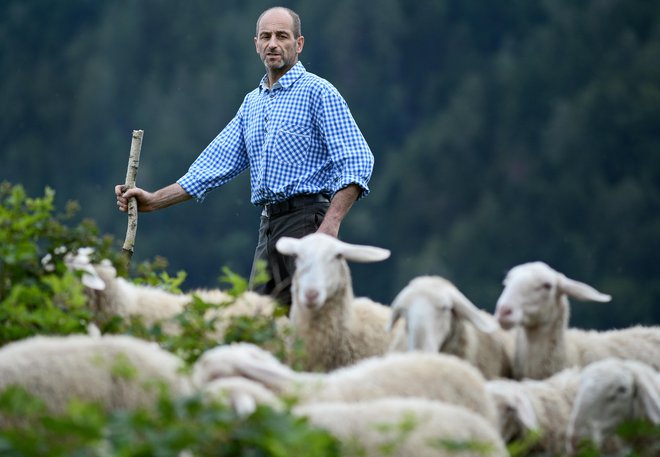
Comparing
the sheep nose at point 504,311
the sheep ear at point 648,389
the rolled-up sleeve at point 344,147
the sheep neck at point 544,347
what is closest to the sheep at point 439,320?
the sheep nose at point 504,311

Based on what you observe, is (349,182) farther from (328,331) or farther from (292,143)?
(328,331)

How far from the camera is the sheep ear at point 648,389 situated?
5332 millimetres

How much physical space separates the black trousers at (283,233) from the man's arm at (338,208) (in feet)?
0.86

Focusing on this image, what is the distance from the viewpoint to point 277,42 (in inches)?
320

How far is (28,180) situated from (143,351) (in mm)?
31140

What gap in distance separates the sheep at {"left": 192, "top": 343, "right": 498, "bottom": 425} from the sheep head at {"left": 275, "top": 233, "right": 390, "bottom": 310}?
936 mm

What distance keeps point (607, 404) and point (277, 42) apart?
3463mm

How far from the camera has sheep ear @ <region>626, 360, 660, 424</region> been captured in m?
5.33

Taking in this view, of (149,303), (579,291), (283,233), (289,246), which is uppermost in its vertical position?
(283,233)

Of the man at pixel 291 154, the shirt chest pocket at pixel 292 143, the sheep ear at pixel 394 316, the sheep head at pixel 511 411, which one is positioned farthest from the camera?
the shirt chest pocket at pixel 292 143

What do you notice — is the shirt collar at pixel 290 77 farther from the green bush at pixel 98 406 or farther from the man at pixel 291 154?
the green bush at pixel 98 406

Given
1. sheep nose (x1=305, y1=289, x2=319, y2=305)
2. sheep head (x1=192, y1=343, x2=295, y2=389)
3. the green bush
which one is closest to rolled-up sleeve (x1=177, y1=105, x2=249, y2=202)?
the green bush

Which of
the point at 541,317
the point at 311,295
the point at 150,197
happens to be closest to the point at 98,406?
the point at 311,295

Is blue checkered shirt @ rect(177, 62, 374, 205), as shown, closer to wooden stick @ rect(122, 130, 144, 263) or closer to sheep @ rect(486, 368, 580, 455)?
wooden stick @ rect(122, 130, 144, 263)
